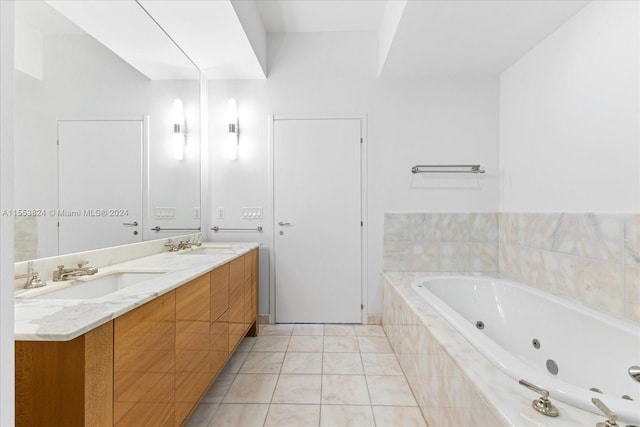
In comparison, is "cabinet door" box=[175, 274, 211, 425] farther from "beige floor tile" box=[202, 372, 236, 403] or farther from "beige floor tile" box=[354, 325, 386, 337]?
"beige floor tile" box=[354, 325, 386, 337]

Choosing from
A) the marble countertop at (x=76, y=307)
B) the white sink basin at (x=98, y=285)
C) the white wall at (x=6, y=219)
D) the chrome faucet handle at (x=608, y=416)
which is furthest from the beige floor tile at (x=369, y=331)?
the white wall at (x=6, y=219)

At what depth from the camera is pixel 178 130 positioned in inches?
94.3

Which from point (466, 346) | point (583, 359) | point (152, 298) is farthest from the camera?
point (583, 359)

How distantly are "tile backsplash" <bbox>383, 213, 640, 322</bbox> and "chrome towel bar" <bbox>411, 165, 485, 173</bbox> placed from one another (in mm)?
384

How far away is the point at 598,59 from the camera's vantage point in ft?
5.83

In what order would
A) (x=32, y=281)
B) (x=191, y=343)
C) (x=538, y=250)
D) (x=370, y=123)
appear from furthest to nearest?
(x=370, y=123), (x=538, y=250), (x=191, y=343), (x=32, y=281)

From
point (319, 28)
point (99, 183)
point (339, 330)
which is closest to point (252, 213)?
point (339, 330)

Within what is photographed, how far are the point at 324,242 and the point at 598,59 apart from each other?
7.14ft

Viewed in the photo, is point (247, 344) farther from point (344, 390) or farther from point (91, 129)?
point (91, 129)

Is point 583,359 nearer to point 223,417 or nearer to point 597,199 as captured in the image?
point 597,199

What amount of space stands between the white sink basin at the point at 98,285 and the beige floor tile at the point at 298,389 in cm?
97

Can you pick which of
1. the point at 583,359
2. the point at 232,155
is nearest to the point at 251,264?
the point at 232,155

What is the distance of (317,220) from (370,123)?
99cm

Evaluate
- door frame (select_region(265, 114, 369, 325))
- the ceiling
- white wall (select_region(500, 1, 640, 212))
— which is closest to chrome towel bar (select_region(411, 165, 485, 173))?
white wall (select_region(500, 1, 640, 212))
